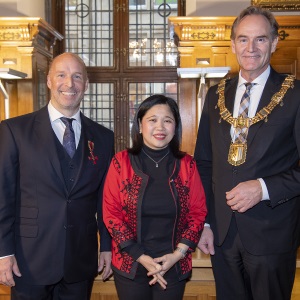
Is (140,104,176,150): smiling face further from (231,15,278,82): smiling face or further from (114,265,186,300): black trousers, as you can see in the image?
(114,265,186,300): black trousers

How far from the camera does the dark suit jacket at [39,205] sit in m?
1.99

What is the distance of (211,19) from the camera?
224 inches

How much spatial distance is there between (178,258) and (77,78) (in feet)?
3.00

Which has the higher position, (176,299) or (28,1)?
(28,1)

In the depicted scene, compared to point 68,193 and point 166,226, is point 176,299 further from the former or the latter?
point 68,193

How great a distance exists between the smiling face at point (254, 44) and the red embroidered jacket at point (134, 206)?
49 centimetres

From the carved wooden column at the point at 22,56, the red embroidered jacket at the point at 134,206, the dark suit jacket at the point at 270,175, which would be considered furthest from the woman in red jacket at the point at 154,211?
the carved wooden column at the point at 22,56

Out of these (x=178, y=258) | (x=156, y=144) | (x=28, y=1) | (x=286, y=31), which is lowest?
(x=178, y=258)

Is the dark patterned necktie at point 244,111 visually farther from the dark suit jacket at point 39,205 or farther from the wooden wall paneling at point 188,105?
the wooden wall paneling at point 188,105

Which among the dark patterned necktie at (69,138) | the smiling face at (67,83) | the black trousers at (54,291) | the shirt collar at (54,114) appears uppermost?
the smiling face at (67,83)

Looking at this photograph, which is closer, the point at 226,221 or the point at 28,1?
the point at 226,221

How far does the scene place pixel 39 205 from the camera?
2.00 meters

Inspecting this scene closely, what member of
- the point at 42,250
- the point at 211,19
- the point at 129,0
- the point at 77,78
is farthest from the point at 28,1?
the point at 42,250

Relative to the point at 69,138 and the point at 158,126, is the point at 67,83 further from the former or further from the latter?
the point at 158,126
